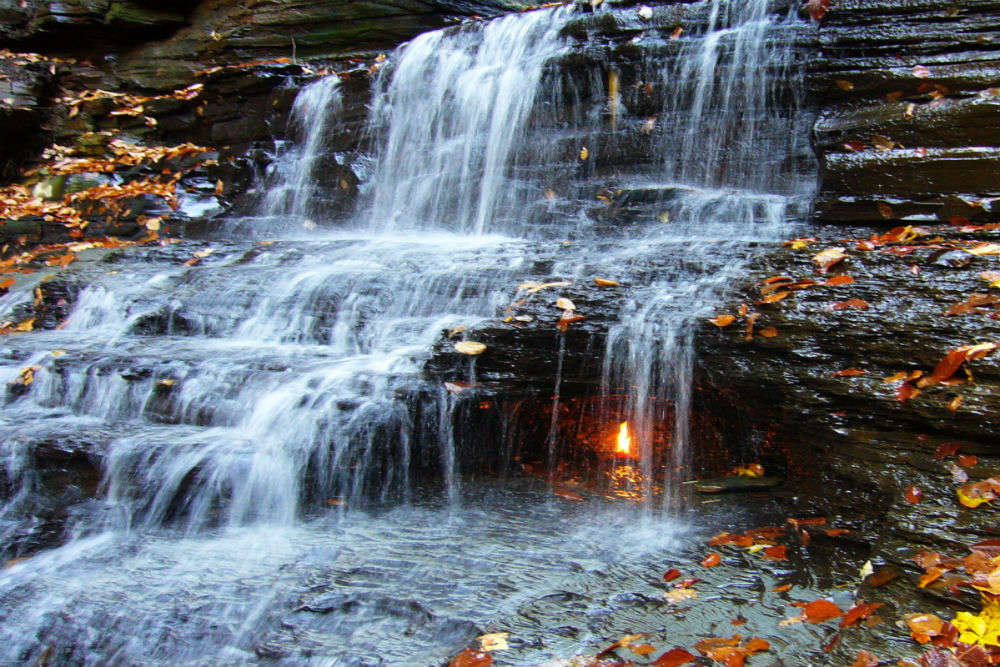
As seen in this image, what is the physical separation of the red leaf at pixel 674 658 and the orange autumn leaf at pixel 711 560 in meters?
0.81

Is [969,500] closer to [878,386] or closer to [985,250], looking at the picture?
[878,386]

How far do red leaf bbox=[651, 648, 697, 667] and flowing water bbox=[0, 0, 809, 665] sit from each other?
0.29 m

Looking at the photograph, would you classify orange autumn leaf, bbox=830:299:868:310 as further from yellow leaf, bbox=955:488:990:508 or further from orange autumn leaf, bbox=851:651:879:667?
orange autumn leaf, bbox=851:651:879:667

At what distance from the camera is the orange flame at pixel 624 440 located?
453 centimetres

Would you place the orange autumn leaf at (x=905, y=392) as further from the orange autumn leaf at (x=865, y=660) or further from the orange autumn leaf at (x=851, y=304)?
the orange autumn leaf at (x=865, y=660)

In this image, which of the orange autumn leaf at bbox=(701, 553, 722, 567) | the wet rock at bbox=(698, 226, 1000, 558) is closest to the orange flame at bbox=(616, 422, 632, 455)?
the wet rock at bbox=(698, 226, 1000, 558)

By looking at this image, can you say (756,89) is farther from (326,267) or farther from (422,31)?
(422,31)

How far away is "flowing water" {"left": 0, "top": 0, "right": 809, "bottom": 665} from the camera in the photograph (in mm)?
3072

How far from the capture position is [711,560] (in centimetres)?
340

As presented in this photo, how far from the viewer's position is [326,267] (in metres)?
6.31

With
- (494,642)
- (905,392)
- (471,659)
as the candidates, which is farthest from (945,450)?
(471,659)

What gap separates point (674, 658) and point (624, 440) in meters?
2.07

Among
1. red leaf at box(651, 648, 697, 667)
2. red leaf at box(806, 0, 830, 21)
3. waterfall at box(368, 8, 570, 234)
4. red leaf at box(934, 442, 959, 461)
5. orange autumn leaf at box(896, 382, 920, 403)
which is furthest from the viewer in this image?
waterfall at box(368, 8, 570, 234)

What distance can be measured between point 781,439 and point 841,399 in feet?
2.17
